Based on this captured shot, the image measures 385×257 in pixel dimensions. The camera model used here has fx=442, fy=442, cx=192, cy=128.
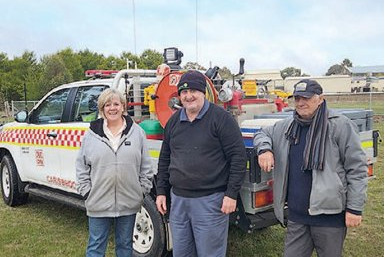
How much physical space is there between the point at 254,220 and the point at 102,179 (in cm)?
122

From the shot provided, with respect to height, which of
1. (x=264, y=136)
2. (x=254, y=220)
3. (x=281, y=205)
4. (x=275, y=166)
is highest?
(x=264, y=136)

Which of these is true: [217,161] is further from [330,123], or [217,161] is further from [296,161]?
[330,123]

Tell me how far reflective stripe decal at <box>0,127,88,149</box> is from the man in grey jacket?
8.34 ft

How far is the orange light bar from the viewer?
3.41 m

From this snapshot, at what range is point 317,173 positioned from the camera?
269cm

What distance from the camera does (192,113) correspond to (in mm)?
2941

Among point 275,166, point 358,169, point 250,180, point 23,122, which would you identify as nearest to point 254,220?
point 250,180

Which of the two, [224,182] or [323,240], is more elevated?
[224,182]

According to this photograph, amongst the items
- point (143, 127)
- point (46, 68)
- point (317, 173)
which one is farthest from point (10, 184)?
point (46, 68)

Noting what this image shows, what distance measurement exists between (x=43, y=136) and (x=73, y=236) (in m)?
1.31

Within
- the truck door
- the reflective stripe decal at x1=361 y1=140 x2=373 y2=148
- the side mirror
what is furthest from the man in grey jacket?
the side mirror

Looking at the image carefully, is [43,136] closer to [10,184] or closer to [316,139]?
[10,184]

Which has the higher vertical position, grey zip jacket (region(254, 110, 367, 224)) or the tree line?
the tree line

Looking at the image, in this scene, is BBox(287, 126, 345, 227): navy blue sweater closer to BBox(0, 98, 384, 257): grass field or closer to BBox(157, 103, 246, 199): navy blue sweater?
BBox(157, 103, 246, 199): navy blue sweater
